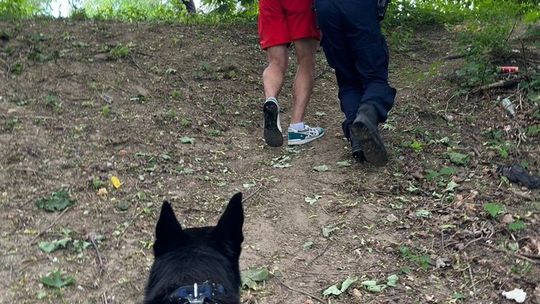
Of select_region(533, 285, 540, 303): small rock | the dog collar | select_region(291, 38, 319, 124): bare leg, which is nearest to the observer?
the dog collar

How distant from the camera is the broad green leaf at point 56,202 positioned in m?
4.92

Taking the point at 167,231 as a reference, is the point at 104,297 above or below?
below

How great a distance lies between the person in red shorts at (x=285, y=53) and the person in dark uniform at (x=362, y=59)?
29cm

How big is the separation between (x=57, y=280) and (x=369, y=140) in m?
2.57

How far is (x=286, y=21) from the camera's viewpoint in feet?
19.6

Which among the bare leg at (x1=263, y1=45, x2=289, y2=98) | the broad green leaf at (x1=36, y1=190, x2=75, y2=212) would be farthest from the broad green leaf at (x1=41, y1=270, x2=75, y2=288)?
the bare leg at (x1=263, y1=45, x2=289, y2=98)

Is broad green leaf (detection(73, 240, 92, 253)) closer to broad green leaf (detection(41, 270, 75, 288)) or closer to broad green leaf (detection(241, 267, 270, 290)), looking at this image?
broad green leaf (detection(41, 270, 75, 288))

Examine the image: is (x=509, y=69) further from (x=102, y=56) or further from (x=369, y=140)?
(x=102, y=56)

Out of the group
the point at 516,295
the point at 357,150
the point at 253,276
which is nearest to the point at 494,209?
the point at 516,295

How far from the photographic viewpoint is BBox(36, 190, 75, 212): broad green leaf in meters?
4.92

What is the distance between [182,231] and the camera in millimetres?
2865

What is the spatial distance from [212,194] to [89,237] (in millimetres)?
1082

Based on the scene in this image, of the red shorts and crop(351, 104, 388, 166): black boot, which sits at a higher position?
the red shorts

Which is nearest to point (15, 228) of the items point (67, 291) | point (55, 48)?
point (67, 291)
